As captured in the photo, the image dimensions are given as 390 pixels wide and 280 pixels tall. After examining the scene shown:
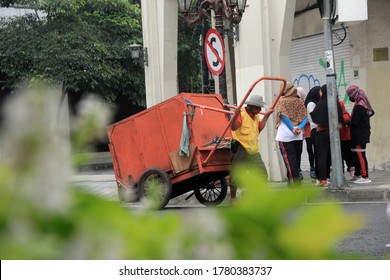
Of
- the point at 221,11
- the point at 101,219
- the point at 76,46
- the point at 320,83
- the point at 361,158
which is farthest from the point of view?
the point at 76,46

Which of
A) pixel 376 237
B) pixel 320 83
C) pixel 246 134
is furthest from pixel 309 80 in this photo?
pixel 376 237

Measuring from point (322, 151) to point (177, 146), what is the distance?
2.10 metres

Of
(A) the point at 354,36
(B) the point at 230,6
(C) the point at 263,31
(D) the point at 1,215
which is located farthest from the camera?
(A) the point at 354,36

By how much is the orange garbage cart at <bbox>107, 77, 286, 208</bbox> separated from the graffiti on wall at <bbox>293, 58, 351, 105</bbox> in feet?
13.7

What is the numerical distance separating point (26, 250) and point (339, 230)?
24 centimetres

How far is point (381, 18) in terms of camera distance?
1297 cm

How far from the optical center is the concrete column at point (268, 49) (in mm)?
12047

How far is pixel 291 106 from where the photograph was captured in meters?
10.1

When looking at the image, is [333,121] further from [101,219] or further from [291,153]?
[101,219]

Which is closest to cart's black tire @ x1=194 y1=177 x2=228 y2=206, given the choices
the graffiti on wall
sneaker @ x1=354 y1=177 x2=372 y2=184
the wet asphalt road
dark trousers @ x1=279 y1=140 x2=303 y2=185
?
dark trousers @ x1=279 y1=140 x2=303 y2=185

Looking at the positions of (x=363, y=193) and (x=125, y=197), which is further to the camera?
(x=363, y=193)

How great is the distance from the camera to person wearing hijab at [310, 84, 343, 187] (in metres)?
10.4
